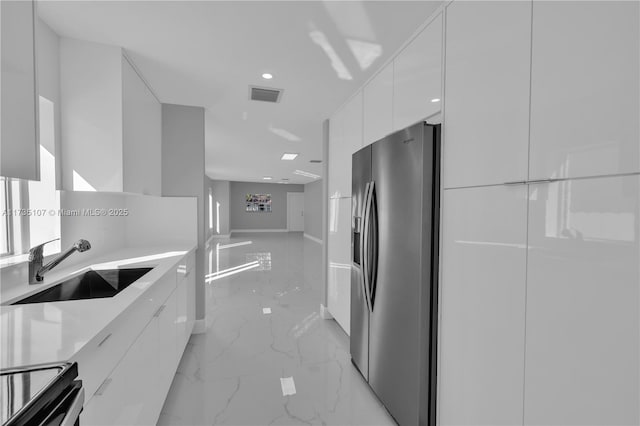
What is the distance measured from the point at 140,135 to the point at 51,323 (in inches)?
70.0

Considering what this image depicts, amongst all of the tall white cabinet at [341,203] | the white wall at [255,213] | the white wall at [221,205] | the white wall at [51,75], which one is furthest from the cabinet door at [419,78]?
the white wall at [255,213]

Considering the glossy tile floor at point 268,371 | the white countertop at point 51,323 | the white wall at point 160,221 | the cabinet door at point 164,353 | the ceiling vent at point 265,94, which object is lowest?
the glossy tile floor at point 268,371

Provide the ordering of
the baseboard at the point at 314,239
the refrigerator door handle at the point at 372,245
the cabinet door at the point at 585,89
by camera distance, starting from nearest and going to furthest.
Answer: the cabinet door at the point at 585,89, the refrigerator door handle at the point at 372,245, the baseboard at the point at 314,239

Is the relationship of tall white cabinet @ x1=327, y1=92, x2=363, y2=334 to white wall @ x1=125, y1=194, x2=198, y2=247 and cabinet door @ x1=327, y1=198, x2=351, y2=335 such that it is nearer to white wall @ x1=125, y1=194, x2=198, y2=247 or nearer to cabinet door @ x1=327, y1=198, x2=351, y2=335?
cabinet door @ x1=327, y1=198, x2=351, y2=335

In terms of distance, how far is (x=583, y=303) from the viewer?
100cm

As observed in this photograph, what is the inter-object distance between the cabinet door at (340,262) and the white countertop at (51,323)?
1.78m

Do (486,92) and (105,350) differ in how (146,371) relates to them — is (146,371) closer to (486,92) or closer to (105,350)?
(105,350)

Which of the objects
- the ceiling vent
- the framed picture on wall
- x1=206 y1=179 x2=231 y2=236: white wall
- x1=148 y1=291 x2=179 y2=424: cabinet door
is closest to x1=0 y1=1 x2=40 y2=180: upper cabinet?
x1=148 y1=291 x2=179 y2=424: cabinet door

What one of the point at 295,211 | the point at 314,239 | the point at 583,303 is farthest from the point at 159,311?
the point at 295,211

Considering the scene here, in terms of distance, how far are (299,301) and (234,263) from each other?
10.2ft

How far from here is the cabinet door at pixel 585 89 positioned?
0.88 m

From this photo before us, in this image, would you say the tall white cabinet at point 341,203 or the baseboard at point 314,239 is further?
the baseboard at point 314,239

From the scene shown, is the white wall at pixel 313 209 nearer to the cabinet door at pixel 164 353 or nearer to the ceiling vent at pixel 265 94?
the ceiling vent at pixel 265 94

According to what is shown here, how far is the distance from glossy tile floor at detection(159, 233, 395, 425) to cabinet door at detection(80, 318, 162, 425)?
507 mm
